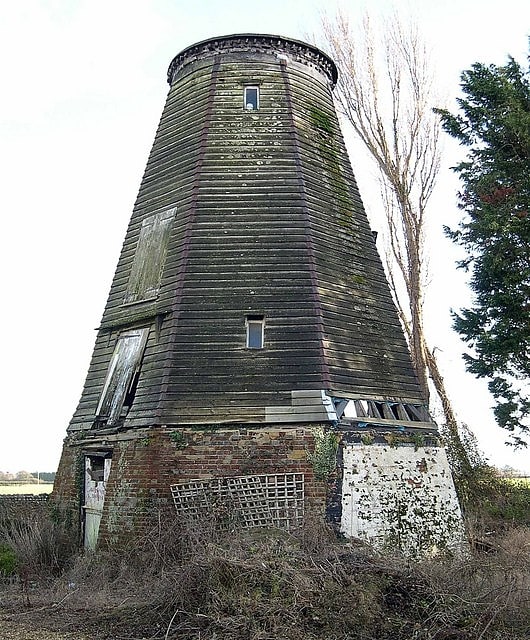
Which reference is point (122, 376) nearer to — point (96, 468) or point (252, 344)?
point (96, 468)

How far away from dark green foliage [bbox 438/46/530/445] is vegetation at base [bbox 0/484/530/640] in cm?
666

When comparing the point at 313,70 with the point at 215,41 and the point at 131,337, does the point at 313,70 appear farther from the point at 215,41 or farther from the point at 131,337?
the point at 131,337

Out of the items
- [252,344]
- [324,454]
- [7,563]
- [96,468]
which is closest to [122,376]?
[96,468]

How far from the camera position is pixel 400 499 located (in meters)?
12.1

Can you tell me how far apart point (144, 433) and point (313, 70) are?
8.99 meters

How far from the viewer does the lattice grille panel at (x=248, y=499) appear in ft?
37.1

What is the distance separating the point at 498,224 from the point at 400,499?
6.40 metres

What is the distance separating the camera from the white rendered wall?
11.7m

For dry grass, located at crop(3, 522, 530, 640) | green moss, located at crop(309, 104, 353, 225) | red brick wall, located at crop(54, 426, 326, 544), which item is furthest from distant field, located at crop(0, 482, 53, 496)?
dry grass, located at crop(3, 522, 530, 640)

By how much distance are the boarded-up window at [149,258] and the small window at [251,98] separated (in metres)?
2.81

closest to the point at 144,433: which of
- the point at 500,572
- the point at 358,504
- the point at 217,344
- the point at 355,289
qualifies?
the point at 217,344

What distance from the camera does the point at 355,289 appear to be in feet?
45.9

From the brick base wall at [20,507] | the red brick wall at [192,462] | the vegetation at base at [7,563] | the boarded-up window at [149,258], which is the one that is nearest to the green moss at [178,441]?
the red brick wall at [192,462]

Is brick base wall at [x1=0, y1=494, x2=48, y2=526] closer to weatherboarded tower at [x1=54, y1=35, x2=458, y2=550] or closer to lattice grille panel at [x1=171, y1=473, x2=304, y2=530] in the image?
weatherboarded tower at [x1=54, y1=35, x2=458, y2=550]
